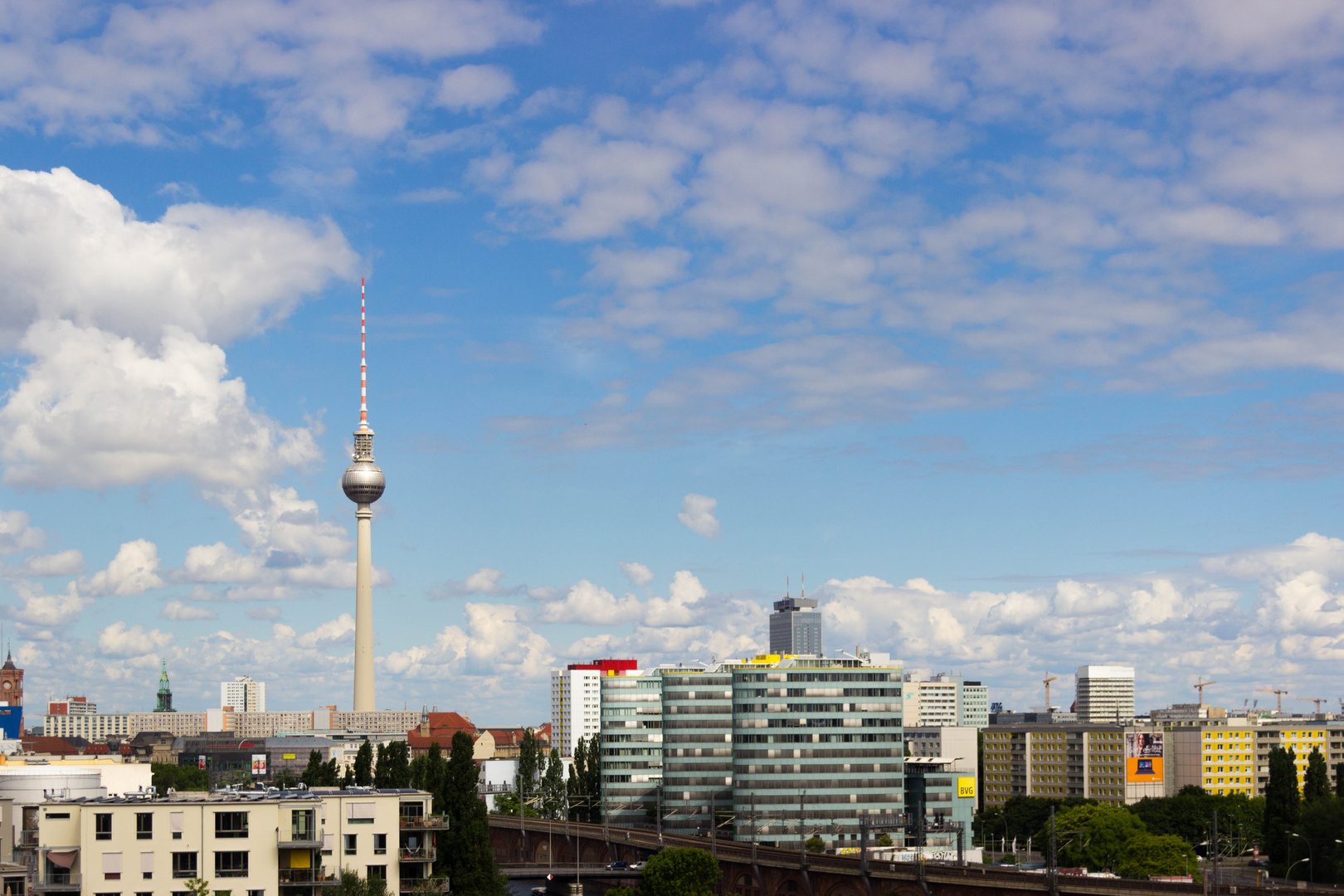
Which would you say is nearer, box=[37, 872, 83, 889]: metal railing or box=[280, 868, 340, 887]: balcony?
box=[37, 872, 83, 889]: metal railing

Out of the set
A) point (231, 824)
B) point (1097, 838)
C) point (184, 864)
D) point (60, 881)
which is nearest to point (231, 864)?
point (231, 824)

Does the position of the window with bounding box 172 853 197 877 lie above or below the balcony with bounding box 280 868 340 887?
above

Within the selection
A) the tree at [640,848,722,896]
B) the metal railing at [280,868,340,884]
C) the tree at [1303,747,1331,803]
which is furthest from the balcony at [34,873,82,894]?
the tree at [1303,747,1331,803]

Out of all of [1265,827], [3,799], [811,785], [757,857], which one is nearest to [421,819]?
[3,799]

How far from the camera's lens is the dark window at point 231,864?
91250mm

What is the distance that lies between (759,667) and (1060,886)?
85531mm

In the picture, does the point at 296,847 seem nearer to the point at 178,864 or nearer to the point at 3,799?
the point at 178,864

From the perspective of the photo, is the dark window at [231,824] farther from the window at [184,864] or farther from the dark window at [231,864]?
the window at [184,864]

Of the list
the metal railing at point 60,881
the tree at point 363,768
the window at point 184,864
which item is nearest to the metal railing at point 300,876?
the window at point 184,864

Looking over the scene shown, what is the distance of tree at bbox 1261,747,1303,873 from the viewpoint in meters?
178

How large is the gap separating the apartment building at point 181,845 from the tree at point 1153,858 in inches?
4351

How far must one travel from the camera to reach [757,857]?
495 feet

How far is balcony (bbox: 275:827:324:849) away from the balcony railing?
1203cm

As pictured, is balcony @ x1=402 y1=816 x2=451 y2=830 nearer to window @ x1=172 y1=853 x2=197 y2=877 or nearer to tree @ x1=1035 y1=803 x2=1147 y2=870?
window @ x1=172 y1=853 x2=197 y2=877
